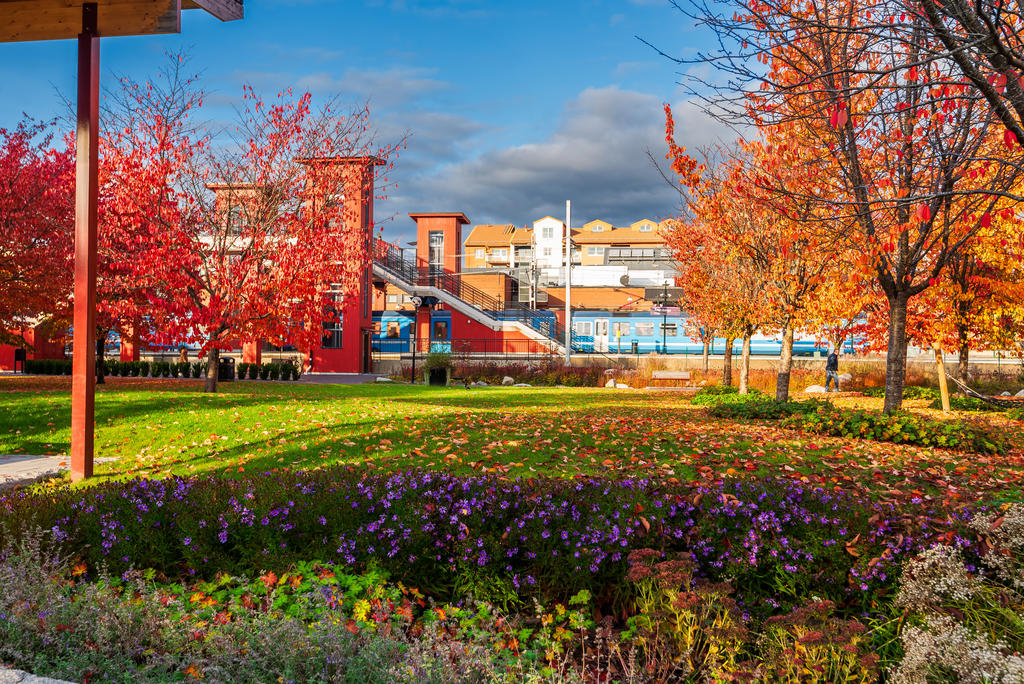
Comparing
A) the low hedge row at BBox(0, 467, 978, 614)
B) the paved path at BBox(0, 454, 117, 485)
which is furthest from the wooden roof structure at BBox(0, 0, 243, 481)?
the low hedge row at BBox(0, 467, 978, 614)

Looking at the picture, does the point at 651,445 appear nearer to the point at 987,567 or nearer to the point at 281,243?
the point at 987,567

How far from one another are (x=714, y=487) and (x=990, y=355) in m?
42.4

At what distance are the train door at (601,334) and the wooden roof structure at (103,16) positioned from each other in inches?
1465

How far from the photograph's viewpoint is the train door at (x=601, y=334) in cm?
4272

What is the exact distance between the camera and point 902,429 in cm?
1020

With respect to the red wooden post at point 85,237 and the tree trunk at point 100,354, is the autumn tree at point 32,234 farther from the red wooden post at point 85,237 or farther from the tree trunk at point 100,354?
the red wooden post at point 85,237

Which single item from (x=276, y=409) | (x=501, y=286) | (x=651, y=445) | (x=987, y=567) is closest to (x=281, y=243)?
(x=276, y=409)

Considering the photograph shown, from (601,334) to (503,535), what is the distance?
4061 centimetres

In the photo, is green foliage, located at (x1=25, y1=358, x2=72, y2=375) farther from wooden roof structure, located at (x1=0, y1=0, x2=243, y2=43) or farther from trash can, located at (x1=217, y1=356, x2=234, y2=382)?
wooden roof structure, located at (x1=0, y1=0, x2=243, y2=43)

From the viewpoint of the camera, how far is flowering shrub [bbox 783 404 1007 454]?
31.3 feet

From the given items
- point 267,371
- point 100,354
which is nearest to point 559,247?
point 267,371

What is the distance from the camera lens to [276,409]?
12.5m

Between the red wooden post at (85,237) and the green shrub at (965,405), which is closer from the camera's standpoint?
the red wooden post at (85,237)

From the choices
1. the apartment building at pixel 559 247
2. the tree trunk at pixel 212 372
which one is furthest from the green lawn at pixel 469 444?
the apartment building at pixel 559 247
